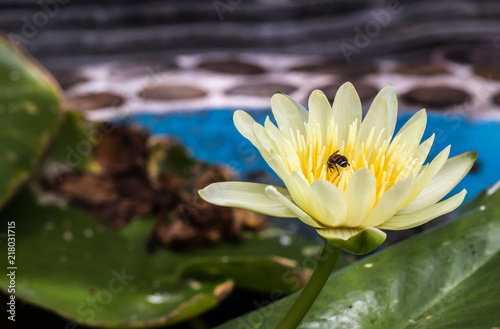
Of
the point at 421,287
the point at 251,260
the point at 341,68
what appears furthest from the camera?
the point at 341,68

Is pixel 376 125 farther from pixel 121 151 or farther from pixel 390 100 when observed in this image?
pixel 121 151

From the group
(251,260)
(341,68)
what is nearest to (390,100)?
(251,260)

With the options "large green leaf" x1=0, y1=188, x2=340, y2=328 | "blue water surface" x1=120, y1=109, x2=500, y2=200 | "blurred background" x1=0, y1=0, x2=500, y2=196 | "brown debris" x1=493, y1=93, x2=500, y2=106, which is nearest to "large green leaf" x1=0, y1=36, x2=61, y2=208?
"large green leaf" x1=0, y1=188, x2=340, y2=328

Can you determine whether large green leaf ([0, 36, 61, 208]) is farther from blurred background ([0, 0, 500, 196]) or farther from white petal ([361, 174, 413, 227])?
white petal ([361, 174, 413, 227])

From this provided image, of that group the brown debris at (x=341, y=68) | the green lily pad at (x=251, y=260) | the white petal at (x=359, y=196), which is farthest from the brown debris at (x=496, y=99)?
the white petal at (x=359, y=196)

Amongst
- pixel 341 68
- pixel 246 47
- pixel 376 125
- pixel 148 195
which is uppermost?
pixel 246 47

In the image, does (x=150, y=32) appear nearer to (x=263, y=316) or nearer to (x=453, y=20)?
(x=453, y=20)

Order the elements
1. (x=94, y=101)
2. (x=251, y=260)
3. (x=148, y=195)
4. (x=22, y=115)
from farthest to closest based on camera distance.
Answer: (x=94, y=101) → (x=148, y=195) → (x=22, y=115) → (x=251, y=260)
